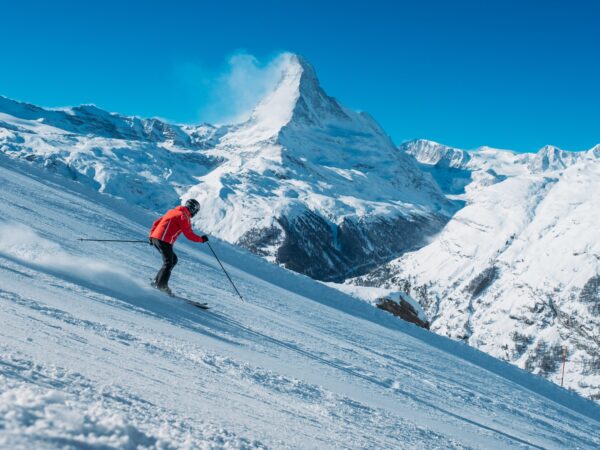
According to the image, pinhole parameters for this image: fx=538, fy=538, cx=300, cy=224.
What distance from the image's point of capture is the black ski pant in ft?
34.9

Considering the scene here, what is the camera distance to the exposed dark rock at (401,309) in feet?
113

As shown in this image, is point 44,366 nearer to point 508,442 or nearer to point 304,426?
point 304,426

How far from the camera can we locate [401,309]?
3625cm

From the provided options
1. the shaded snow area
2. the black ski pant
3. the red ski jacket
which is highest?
the red ski jacket

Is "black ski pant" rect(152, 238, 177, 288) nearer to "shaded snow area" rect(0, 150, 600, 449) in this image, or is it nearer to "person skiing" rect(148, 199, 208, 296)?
"person skiing" rect(148, 199, 208, 296)

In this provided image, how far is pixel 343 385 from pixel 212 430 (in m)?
3.95

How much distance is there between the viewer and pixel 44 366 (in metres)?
4.27

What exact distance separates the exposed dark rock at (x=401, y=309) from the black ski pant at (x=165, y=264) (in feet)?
79.3

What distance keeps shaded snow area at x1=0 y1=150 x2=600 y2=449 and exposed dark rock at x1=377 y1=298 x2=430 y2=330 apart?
55.8 feet

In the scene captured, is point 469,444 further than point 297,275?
No

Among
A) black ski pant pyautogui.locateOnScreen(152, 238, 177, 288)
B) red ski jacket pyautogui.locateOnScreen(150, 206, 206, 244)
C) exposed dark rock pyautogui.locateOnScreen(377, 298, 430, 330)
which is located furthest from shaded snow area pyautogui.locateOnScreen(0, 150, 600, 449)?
exposed dark rock pyautogui.locateOnScreen(377, 298, 430, 330)

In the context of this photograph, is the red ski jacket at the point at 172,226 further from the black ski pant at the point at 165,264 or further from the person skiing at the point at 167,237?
the black ski pant at the point at 165,264

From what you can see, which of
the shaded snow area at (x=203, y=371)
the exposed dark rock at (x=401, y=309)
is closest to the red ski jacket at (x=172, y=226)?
the shaded snow area at (x=203, y=371)

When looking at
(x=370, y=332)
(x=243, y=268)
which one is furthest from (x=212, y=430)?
(x=243, y=268)
